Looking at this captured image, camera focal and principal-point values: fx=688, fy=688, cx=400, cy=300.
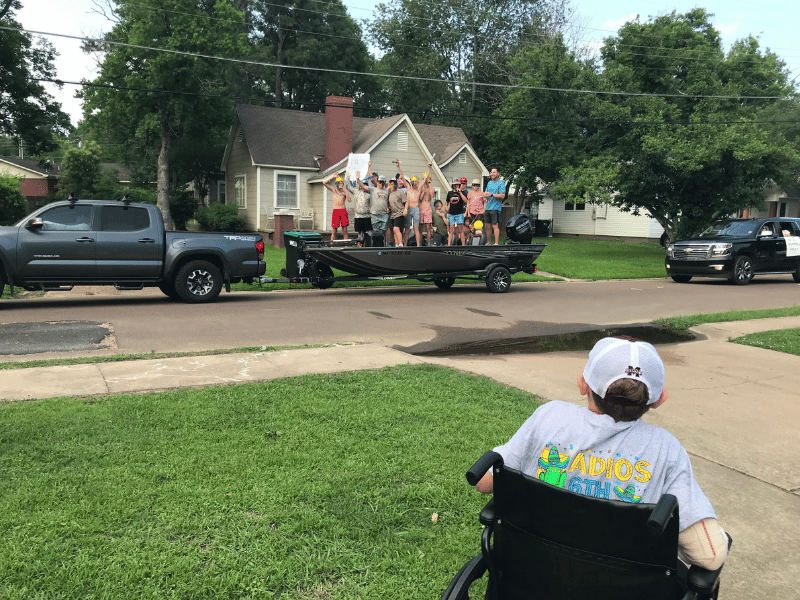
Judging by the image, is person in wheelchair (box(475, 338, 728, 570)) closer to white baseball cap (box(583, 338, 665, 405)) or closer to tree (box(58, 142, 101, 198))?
white baseball cap (box(583, 338, 665, 405))

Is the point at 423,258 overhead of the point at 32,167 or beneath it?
beneath

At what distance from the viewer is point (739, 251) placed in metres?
19.3

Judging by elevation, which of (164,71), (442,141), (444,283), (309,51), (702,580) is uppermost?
(309,51)

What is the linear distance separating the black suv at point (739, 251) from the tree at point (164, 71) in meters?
19.4

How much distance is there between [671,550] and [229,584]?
6.35ft

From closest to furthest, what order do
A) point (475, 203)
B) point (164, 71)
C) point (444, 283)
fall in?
point (475, 203), point (444, 283), point (164, 71)

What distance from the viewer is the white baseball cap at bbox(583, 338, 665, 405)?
214 centimetres

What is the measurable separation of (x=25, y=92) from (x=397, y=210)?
21.5 m

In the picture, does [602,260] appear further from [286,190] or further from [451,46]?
[451,46]

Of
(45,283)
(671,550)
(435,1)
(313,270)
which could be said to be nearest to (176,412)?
(671,550)

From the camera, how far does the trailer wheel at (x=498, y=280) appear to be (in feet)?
53.5

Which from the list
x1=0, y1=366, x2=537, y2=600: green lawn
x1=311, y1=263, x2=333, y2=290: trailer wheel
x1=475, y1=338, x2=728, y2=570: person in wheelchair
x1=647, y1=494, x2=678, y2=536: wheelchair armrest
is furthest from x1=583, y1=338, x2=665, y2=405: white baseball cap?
x1=311, y1=263, x2=333, y2=290: trailer wheel

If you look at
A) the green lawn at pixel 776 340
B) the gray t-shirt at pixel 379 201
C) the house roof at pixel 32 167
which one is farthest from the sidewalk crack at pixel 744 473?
the house roof at pixel 32 167

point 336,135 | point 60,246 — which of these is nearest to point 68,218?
point 60,246
